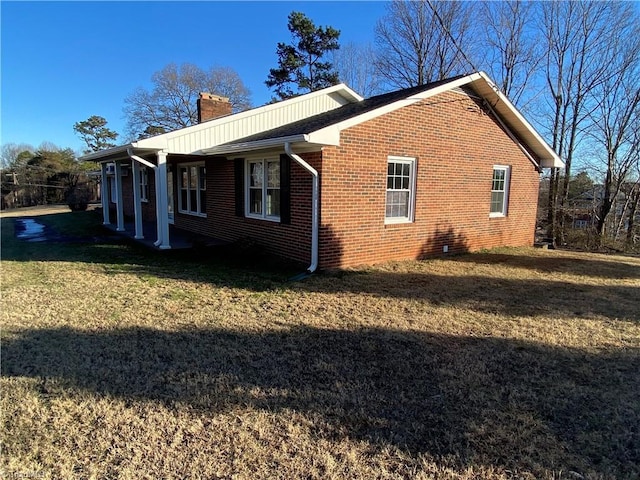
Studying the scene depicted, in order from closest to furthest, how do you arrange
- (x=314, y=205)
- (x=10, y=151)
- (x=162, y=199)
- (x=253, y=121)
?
(x=314, y=205) → (x=162, y=199) → (x=253, y=121) → (x=10, y=151)

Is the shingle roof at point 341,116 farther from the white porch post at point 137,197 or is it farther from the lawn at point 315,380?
the lawn at point 315,380

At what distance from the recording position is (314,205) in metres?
7.73

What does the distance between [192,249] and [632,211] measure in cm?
2171

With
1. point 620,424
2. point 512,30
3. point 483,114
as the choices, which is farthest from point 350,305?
point 512,30

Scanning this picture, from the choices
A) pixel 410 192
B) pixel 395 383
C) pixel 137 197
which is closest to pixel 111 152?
pixel 137 197

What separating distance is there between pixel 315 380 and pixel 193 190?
10.6 meters

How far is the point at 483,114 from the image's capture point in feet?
34.5

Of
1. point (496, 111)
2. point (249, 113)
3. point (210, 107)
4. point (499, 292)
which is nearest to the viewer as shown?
point (499, 292)

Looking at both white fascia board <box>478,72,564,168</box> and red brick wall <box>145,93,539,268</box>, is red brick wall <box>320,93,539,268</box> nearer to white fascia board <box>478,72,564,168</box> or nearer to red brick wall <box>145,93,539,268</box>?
red brick wall <box>145,93,539,268</box>

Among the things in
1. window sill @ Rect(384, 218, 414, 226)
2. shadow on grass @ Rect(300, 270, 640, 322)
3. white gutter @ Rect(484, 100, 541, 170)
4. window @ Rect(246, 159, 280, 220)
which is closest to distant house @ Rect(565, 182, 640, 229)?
white gutter @ Rect(484, 100, 541, 170)

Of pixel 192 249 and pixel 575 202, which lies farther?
pixel 575 202

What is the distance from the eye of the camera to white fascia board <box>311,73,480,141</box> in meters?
7.45

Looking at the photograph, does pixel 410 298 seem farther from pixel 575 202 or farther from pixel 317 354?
pixel 575 202

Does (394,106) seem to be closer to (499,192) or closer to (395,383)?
(499,192)
